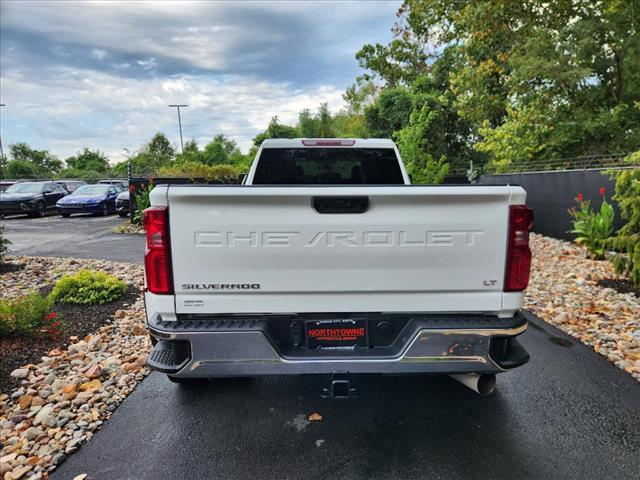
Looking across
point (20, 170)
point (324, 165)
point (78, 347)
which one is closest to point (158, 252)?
point (78, 347)

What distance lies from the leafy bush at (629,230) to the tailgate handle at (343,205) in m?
5.09

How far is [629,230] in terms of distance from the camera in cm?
597

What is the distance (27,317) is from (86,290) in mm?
1284

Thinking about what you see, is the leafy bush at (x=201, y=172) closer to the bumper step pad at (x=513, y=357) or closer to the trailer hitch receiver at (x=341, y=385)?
the trailer hitch receiver at (x=341, y=385)

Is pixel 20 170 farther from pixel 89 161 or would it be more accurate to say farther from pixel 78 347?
pixel 78 347

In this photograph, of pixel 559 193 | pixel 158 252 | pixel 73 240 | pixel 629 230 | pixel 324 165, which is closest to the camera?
pixel 158 252

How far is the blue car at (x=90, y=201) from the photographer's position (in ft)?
60.0

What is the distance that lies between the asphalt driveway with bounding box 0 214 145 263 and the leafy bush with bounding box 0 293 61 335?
14.9 ft

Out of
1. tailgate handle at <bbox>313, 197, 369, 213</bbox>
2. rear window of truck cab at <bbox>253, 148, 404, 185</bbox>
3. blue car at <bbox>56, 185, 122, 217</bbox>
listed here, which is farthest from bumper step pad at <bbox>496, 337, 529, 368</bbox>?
blue car at <bbox>56, 185, 122, 217</bbox>

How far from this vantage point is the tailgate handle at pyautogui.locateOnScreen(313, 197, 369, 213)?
249 centimetres

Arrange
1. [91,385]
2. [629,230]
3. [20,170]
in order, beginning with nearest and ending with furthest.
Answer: [91,385] → [629,230] → [20,170]

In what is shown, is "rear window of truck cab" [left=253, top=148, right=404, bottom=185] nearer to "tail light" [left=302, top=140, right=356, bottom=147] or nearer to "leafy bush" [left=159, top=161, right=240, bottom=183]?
"tail light" [left=302, top=140, right=356, bottom=147]

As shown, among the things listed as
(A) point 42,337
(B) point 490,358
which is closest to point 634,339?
(B) point 490,358

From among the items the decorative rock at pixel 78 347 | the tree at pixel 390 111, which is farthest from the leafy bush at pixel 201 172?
the decorative rock at pixel 78 347
